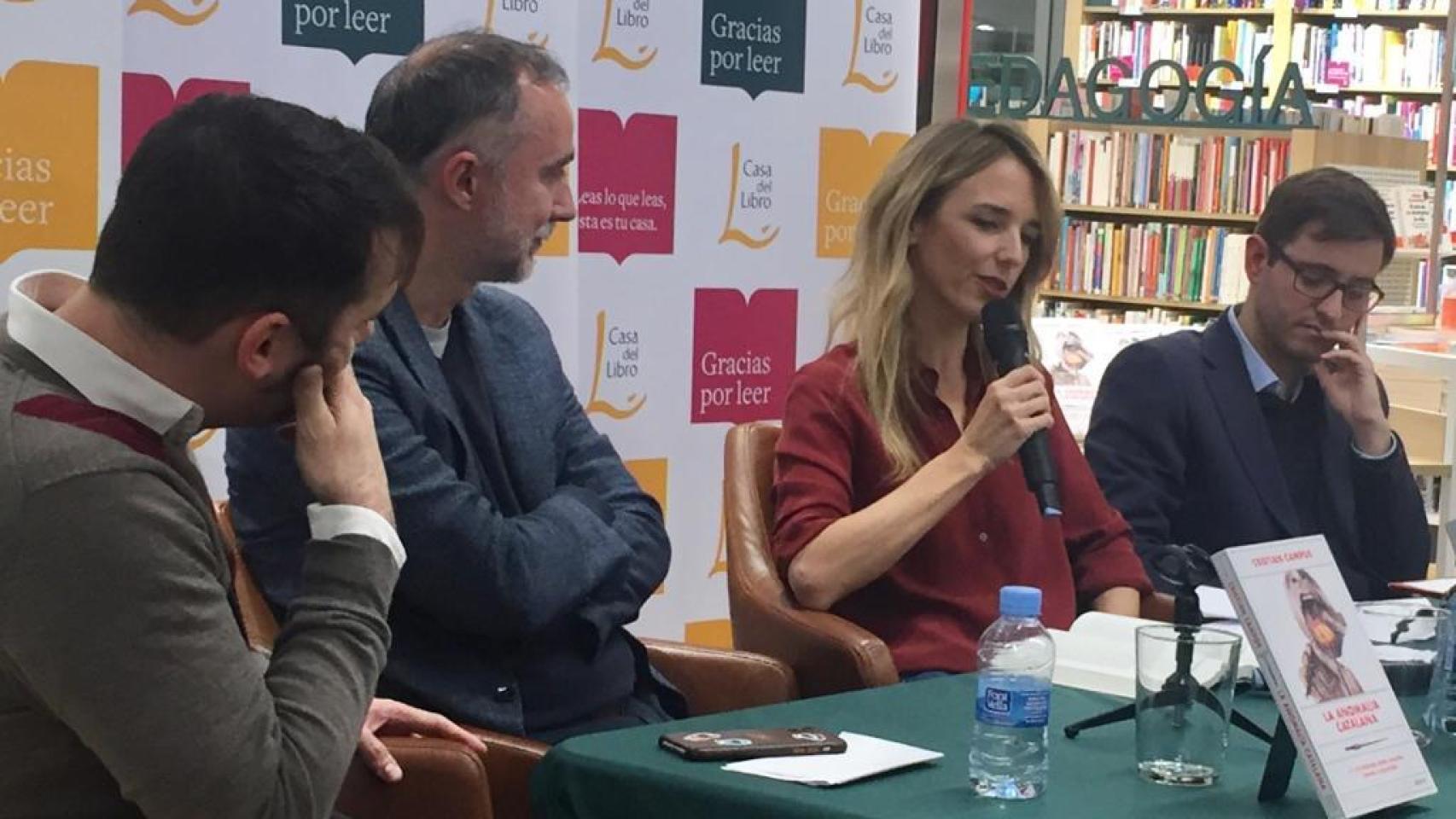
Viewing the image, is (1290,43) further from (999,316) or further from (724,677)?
(724,677)

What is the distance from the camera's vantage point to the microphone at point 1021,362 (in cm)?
256

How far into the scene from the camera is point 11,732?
1.41 m

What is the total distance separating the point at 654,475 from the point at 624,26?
0.94 m

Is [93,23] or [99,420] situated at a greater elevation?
[93,23]

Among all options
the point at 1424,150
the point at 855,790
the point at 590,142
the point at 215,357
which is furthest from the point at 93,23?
the point at 1424,150

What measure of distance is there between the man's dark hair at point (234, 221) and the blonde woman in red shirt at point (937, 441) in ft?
4.05

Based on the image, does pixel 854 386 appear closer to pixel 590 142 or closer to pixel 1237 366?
pixel 1237 366

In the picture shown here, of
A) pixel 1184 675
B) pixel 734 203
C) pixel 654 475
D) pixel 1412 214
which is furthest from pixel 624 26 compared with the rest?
pixel 1412 214

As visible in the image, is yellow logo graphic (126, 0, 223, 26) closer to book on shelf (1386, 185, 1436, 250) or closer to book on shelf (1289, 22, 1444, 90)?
book on shelf (1386, 185, 1436, 250)

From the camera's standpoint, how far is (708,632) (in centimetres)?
409

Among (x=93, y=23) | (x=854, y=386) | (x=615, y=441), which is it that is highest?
(x=93, y=23)

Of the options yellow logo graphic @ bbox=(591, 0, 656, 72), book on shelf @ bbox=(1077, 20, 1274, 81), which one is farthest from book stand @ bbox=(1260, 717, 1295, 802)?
book on shelf @ bbox=(1077, 20, 1274, 81)

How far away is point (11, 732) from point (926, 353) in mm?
1667

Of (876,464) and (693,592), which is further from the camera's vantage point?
(693,592)
